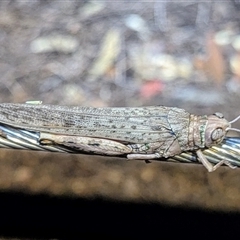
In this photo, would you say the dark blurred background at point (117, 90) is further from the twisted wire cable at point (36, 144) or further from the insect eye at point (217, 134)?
the twisted wire cable at point (36, 144)

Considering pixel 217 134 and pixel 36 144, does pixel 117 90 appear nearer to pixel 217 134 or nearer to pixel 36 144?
pixel 217 134

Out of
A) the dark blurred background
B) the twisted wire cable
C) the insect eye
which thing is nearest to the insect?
the insect eye

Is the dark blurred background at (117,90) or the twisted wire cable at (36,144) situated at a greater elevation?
the dark blurred background at (117,90)

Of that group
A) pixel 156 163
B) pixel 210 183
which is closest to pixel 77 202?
pixel 156 163

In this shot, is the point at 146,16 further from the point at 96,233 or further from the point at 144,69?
the point at 96,233

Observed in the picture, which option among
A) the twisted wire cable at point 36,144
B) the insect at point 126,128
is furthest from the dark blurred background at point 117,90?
the twisted wire cable at point 36,144

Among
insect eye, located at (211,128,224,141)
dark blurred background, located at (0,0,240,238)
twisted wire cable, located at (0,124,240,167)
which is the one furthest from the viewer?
dark blurred background, located at (0,0,240,238)

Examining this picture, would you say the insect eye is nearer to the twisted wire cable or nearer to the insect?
the insect
